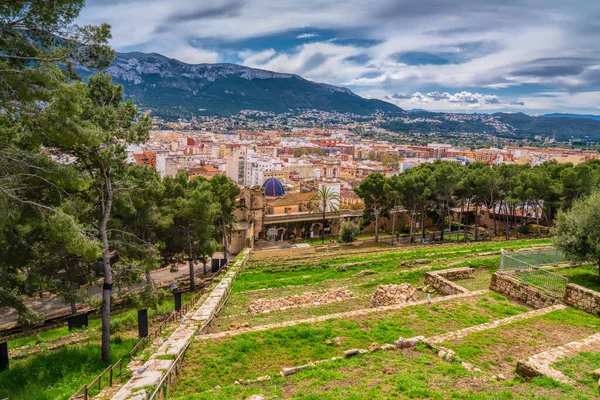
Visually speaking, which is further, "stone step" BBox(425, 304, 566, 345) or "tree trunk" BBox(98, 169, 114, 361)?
"tree trunk" BBox(98, 169, 114, 361)

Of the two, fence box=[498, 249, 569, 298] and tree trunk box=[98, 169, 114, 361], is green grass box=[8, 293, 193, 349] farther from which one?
fence box=[498, 249, 569, 298]

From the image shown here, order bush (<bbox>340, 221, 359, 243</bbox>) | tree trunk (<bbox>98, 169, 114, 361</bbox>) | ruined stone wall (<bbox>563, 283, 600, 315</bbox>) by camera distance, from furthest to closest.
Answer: bush (<bbox>340, 221, 359, 243</bbox>) < ruined stone wall (<bbox>563, 283, 600, 315</bbox>) < tree trunk (<bbox>98, 169, 114, 361</bbox>)

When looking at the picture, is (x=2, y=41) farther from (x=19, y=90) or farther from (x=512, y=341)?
(x=512, y=341)

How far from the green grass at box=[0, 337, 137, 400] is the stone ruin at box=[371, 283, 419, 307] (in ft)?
28.0

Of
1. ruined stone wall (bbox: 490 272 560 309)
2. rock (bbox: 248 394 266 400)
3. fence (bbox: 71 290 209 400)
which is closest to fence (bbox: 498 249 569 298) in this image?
ruined stone wall (bbox: 490 272 560 309)

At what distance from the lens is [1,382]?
967 cm

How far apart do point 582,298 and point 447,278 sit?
4.90 m

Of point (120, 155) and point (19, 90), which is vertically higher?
point (19, 90)

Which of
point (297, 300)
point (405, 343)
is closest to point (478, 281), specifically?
point (297, 300)

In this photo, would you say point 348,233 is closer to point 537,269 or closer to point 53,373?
point 537,269

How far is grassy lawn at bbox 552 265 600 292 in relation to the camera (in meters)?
14.1

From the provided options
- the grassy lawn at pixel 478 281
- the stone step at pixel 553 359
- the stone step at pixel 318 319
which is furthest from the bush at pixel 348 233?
the stone step at pixel 553 359

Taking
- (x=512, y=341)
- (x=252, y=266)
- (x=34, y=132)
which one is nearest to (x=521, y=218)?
(x=252, y=266)

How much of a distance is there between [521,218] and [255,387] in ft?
151
